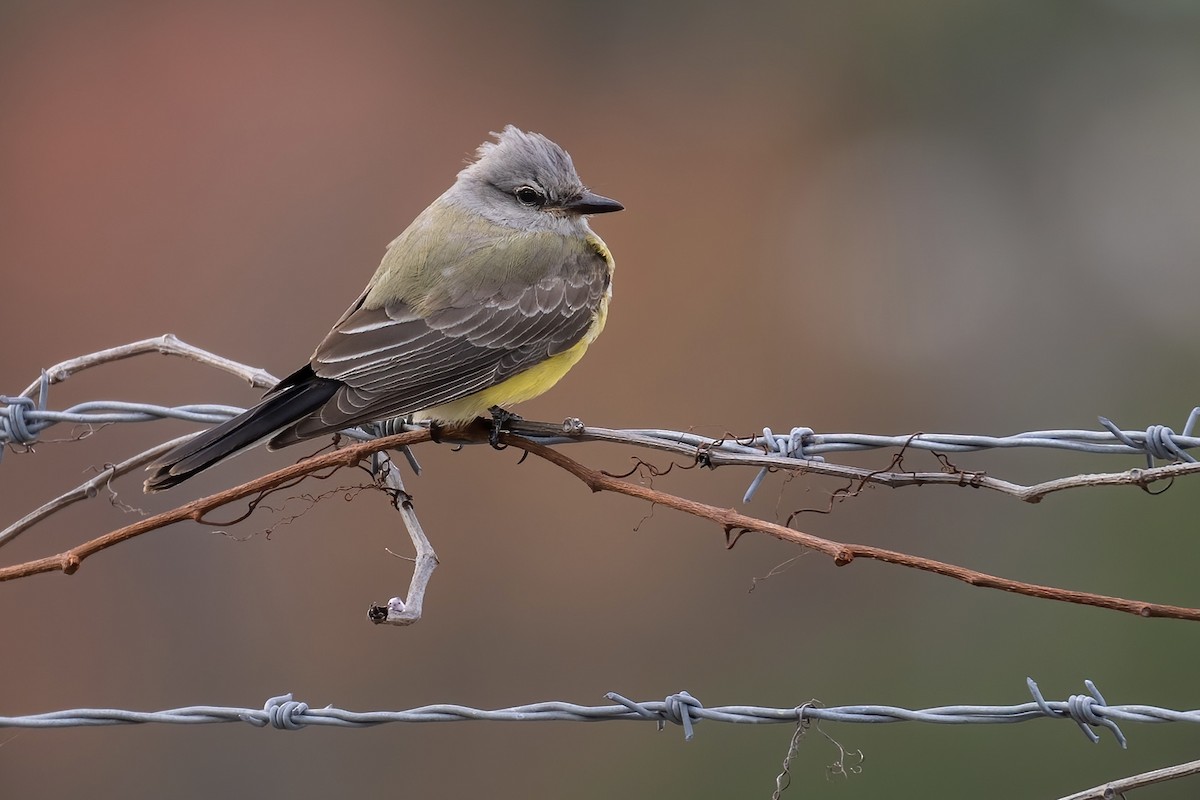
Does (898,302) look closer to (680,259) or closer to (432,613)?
(680,259)

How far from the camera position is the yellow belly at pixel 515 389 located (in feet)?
12.3

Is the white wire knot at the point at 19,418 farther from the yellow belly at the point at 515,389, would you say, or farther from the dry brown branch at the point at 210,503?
the yellow belly at the point at 515,389

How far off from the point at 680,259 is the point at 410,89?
263 centimetres

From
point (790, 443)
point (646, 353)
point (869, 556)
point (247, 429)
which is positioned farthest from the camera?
point (646, 353)

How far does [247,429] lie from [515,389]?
2.99 ft

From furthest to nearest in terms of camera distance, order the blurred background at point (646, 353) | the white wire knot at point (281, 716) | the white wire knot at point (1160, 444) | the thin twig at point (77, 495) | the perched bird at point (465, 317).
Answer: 1. the blurred background at point (646, 353)
2. the perched bird at point (465, 317)
3. the thin twig at point (77, 495)
4. the white wire knot at point (281, 716)
5. the white wire knot at point (1160, 444)

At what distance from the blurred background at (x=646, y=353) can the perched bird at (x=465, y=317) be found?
198 cm

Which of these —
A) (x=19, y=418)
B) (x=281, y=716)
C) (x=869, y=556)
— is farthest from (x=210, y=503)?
(x=869, y=556)

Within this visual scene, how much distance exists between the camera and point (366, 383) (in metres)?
3.56

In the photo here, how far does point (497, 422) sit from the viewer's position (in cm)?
362

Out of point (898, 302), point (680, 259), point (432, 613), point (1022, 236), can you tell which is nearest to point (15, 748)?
point (432, 613)

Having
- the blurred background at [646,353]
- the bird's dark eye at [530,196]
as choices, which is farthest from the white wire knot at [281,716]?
the blurred background at [646,353]

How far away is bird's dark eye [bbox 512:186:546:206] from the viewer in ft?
14.2

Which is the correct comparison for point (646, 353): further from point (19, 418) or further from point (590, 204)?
point (19, 418)
